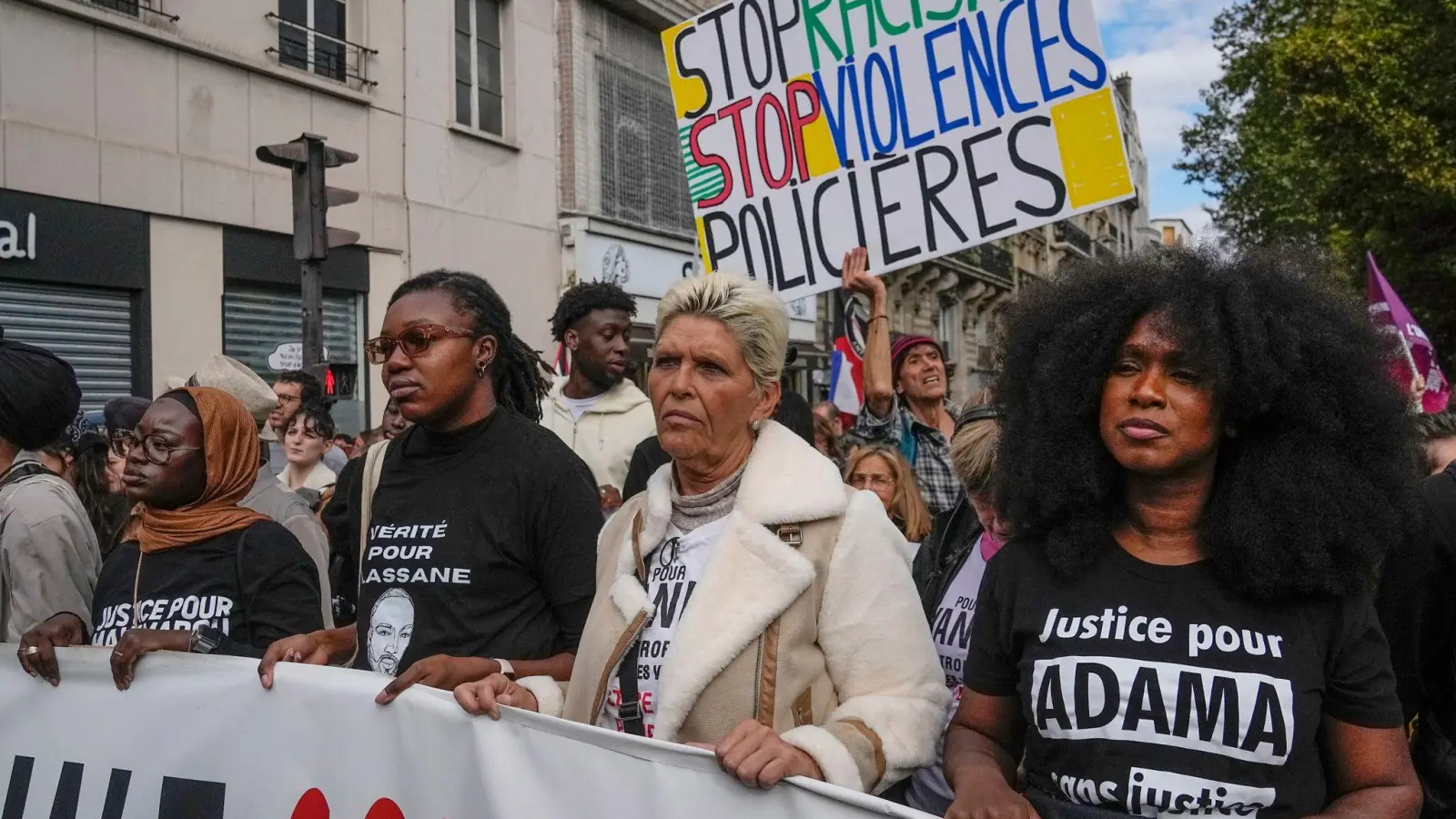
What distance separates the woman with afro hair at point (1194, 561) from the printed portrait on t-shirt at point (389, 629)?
1203 millimetres

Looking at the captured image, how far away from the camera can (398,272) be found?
1295 cm

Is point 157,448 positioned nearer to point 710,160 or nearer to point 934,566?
point 934,566

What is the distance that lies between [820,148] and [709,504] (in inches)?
111

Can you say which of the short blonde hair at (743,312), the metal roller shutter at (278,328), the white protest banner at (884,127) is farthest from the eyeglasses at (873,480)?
the metal roller shutter at (278,328)

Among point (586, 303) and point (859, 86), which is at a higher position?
point (859, 86)

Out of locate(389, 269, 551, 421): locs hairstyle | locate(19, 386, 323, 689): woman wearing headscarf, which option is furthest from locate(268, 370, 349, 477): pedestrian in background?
locate(19, 386, 323, 689): woman wearing headscarf

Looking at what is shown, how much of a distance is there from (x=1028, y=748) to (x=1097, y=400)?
1.98 ft

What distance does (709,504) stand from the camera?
2426 millimetres

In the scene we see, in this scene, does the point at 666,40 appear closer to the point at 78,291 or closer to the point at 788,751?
the point at 788,751

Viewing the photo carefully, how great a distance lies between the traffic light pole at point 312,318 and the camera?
7.51m

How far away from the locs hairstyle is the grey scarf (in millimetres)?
793

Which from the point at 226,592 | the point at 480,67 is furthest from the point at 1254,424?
the point at 480,67

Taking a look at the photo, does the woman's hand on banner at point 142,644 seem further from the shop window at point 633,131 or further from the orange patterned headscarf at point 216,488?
the shop window at point 633,131

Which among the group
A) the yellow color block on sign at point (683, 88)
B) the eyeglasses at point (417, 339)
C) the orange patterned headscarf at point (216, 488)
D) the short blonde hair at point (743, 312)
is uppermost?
the yellow color block on sign at point (683, 88)
